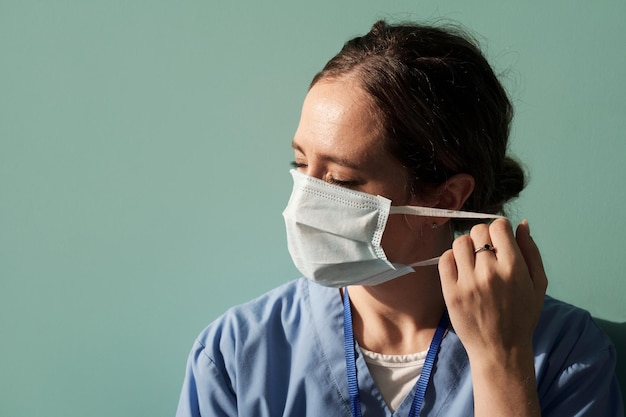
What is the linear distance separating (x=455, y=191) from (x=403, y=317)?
269mm

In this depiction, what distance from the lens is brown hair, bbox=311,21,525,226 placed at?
4.40 feet

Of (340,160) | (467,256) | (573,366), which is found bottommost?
(573,366)

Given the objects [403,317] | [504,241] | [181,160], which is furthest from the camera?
[181,160]

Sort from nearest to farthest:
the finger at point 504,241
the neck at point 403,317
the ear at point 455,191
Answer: the finger at point 504,241, the ear at point 455,191, the neck at point 403,317

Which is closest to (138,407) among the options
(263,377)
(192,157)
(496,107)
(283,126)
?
(263,377)

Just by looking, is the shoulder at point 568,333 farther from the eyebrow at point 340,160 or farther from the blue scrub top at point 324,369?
the eyebrow at point 340,160

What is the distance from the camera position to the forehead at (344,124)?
1.32 meters

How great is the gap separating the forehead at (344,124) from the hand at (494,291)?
8.8 inches

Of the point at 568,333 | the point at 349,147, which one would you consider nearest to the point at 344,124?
the point at 349,147

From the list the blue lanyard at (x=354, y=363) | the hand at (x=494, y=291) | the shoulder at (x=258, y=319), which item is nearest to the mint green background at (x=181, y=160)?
the shoulder at (x=258, y=319)

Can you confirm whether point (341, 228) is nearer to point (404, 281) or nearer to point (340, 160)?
point (340, 160)

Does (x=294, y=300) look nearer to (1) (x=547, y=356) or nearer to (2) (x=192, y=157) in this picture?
(2) (x=192, y=157)

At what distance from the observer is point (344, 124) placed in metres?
1.33

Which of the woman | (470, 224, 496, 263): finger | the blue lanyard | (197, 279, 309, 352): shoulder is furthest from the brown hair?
(197, 279, 309, 352): shoulder
